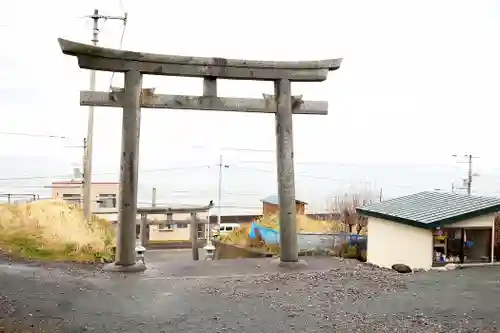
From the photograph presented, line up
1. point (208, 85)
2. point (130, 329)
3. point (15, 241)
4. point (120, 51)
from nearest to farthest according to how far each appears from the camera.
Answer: point (130, 329), point (120, 51), point (208, 85), point (15, 241)

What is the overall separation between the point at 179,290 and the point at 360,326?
9.82 feet

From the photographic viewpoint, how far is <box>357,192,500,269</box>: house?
38.6 ft

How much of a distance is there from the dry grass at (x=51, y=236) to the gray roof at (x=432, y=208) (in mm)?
7638

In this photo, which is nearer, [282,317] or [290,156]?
[282,317]

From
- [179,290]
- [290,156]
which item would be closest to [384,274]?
[290,156]

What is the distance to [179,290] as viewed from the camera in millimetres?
7469

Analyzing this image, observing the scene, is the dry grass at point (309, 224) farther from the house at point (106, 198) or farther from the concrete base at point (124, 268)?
the house at point (106, 198)

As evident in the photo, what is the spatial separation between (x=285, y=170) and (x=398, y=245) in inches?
214

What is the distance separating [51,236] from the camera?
10.9 meters

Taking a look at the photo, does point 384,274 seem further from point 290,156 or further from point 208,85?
point 208,85

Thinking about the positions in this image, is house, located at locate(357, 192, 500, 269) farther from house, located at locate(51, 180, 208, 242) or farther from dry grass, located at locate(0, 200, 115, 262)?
house, located at locate(51, 180, 208, 242)

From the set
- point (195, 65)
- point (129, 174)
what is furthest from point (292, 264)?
point (195, 65)

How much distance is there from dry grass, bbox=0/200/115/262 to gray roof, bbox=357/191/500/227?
7638 millimetres

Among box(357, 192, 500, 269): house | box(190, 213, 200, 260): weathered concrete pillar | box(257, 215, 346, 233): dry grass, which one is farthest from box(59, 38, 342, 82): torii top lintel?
box(190, 213, 200, 260): weathered concrete pillar
